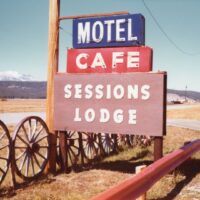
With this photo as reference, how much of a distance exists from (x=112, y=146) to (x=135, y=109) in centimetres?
424

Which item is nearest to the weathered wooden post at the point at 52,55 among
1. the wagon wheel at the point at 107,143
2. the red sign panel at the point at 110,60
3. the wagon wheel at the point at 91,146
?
the red sign panel at the point at 110,60

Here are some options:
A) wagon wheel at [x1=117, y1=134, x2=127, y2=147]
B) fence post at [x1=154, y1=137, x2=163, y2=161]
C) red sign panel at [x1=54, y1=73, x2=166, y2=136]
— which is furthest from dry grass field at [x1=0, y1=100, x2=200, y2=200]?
wagon wheel at [x1=117, y1=134, x2=127, y2=147]

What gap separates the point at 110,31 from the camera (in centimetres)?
827

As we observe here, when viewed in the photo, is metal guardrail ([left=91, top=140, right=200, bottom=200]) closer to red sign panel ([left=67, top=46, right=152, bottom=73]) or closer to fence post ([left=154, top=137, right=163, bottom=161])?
fence post ([left=154, top=137, right=163, bottom=161])

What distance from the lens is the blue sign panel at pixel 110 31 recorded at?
802 cm

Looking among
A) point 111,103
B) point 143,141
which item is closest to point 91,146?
point 111,103

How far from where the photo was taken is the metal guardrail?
11.5 ft

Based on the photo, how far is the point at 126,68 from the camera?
8.15 meters

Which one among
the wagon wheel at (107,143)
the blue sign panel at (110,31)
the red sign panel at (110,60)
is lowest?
the wagon wheel at (107,143)

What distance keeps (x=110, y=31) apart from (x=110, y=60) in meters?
0.66

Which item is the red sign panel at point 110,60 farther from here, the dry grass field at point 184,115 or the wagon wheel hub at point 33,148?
the dry grass field at point 184,115

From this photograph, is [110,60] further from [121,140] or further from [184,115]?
[184,115]

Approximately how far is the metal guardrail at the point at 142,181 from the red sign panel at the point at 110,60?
2250 mm

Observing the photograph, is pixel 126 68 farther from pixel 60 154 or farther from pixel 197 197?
pixel 197 197
